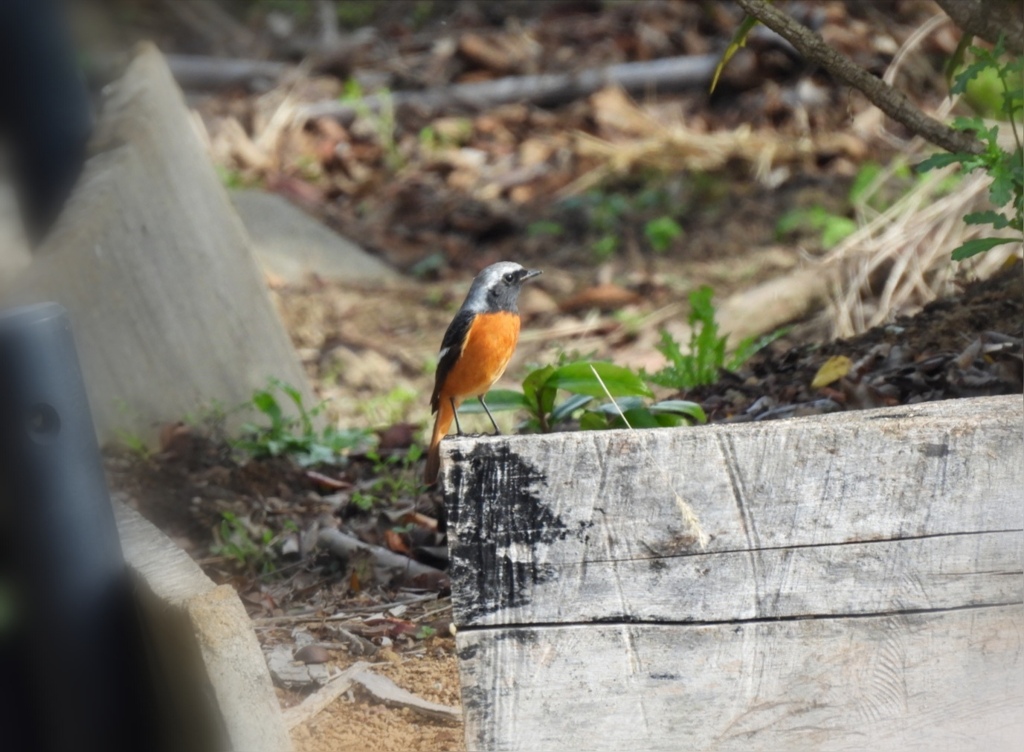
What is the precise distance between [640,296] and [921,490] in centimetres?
478

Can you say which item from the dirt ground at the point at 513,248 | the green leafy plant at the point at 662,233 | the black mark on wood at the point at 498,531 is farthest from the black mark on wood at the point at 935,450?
the green leafy plant at the point at 662,233

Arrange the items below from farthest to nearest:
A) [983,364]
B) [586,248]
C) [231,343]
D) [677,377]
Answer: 1. [586,248]
2. [231,343]
3. [677,377]
4. [983,364]

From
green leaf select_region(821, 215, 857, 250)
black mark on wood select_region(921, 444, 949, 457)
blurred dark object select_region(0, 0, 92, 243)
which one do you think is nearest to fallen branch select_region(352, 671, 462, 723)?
black mark on wood select_region(921, 444, 949, 457)

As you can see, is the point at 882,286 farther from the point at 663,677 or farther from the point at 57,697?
the point at 57,697

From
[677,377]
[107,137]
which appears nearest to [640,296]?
[677,377]

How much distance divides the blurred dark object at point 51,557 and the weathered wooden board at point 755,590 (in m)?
0.77

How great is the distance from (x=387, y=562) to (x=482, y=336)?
0.78 m

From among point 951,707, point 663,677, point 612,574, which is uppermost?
point 612,574

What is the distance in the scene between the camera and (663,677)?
2.32 m

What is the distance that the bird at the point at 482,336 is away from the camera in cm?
355

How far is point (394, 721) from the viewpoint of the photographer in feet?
9.32

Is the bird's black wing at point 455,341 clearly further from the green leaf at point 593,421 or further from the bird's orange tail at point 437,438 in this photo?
the green leaf at point 593,421

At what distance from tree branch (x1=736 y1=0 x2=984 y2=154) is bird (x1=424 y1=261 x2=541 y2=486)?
3.58 feet

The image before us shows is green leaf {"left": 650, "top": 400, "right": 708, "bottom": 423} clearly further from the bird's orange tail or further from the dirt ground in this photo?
the bird's orange tail
